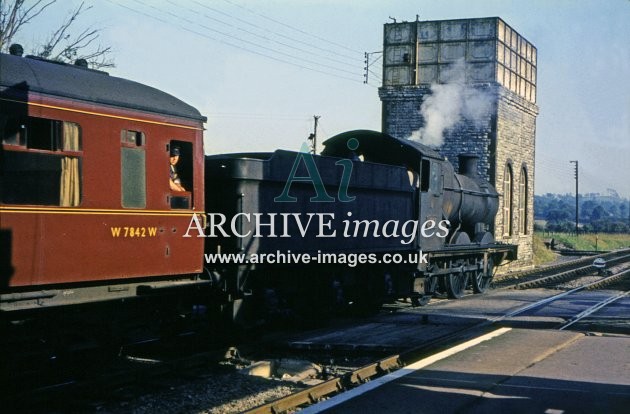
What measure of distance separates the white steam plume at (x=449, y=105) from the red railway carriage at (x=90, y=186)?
67.1 ft

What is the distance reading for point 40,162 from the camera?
7.53 m

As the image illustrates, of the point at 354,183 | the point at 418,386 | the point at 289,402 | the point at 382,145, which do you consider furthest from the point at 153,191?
the point at 382,145

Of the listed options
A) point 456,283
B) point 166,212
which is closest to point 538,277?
point 456,283

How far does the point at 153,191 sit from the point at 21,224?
6.59 feet

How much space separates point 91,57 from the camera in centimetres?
2205

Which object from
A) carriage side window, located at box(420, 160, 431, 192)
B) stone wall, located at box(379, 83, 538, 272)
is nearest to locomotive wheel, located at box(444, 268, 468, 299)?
carriage side window, located at box(420, 160, 431, 192)

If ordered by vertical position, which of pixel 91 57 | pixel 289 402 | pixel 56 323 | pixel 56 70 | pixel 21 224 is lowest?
pixel 289 402

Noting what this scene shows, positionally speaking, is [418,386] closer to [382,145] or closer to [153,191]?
[153,191]

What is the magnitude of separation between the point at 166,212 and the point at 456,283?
10.6 meters

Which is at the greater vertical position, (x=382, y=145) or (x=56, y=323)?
(x=382, y=145)

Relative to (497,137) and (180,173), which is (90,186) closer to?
(180,173)

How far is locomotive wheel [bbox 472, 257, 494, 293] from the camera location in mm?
19156

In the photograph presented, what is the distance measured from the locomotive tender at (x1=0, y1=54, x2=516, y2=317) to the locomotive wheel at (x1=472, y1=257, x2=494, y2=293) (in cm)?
409

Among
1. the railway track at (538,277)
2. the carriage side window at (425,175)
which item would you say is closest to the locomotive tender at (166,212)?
the carriage side window at (425,175)
